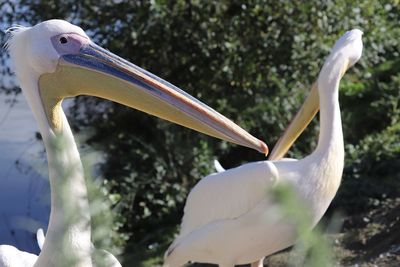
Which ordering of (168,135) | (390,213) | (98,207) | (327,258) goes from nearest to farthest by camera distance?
(327,258) → (98,207) → (390,213) → (168,135)

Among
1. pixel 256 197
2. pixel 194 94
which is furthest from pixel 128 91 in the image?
pixel 194 94

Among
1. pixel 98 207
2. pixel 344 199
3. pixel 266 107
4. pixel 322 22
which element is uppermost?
pixel 98 207

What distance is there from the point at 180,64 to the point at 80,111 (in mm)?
926

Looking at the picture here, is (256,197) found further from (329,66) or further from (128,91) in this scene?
(128,91)

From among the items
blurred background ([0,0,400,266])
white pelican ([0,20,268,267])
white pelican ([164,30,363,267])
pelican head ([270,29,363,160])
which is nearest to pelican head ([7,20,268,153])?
white pelican ([0,20,268,267])

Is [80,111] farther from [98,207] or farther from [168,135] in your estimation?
[98,207]

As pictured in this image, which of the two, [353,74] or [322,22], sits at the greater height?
[322,22]

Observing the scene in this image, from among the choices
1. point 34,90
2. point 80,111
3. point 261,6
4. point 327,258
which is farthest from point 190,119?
point 80,111

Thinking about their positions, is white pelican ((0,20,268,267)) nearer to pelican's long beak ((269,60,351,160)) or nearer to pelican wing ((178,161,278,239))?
pelican wing ((178,161,278,239))

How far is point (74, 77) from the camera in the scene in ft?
6.87

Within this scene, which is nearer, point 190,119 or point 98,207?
point 98,207

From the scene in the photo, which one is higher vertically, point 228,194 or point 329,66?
point 329,66

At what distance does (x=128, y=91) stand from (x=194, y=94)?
3.90m

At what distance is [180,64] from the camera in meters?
5.85
